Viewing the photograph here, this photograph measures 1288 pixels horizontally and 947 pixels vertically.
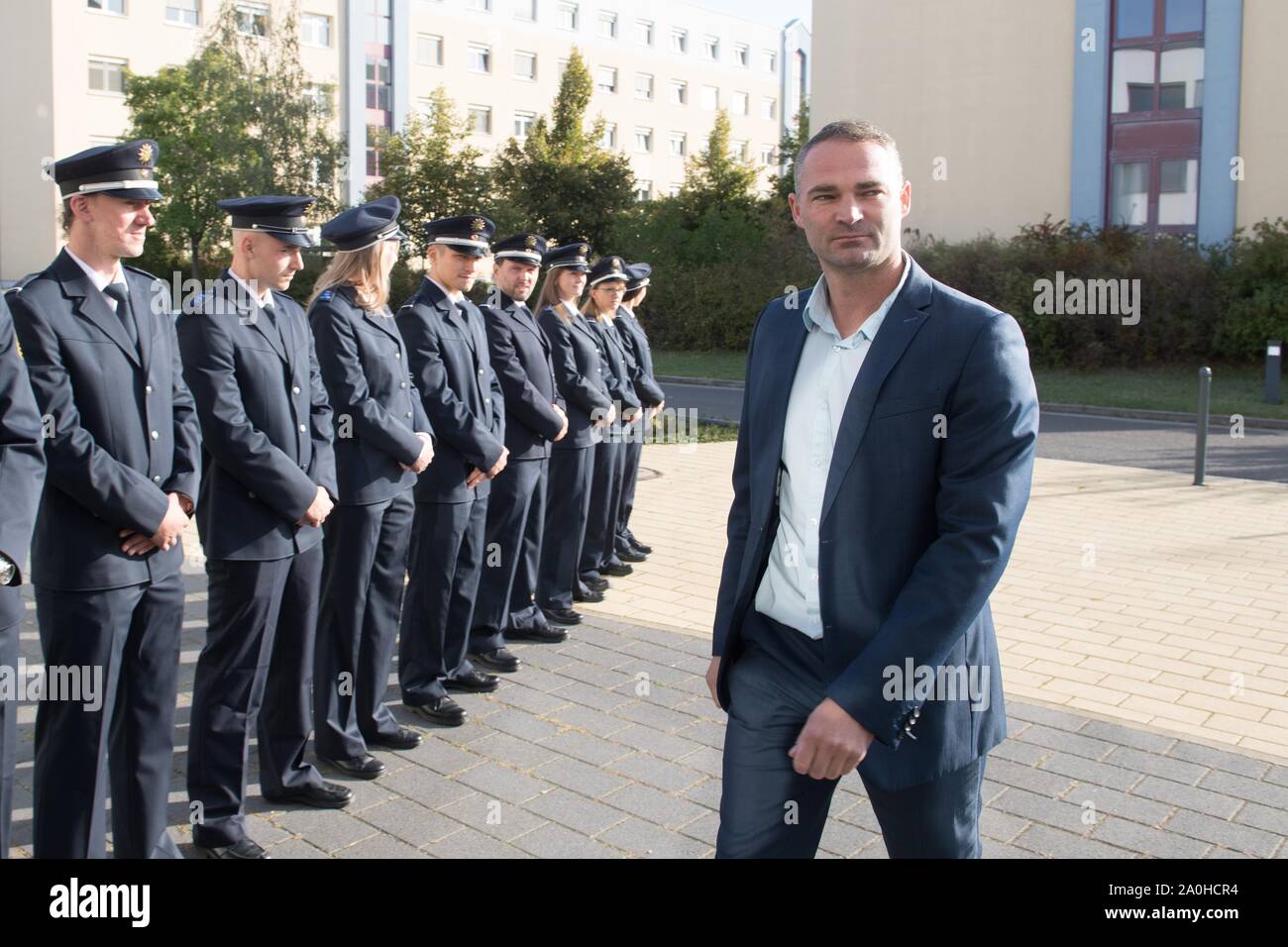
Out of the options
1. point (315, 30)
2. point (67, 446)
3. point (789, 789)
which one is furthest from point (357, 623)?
point (315, 30)

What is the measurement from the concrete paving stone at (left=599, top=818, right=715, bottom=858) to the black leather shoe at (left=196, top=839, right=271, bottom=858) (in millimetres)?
1215

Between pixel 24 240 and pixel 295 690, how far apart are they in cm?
5809

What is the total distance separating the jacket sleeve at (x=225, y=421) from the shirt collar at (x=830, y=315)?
2.38 m

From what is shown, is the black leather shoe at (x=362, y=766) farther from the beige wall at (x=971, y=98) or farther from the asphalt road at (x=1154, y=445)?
the beige wall at (x=971, y=98)

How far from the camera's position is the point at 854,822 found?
4684 millimetres

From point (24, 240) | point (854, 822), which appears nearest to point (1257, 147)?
point (854, 822)

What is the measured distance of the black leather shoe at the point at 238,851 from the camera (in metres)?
4.41

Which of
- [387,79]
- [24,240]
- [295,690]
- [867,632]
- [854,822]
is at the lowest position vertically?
[854,822]

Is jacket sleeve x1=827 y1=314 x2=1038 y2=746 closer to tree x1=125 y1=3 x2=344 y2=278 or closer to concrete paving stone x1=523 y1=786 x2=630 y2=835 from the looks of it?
concrete paving stone x1=523 y1=786 x2=630 y2=835

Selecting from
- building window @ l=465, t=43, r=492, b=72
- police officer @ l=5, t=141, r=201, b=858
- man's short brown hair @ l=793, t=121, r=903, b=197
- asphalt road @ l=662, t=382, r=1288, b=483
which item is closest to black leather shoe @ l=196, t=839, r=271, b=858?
police officer @ l=5, t=141, r=201, b=858

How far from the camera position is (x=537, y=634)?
24.4 feet

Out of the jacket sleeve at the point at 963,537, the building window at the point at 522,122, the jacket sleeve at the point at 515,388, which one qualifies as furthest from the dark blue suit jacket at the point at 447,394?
the building window at the point at 522,122

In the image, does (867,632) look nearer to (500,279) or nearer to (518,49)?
(500,279)
